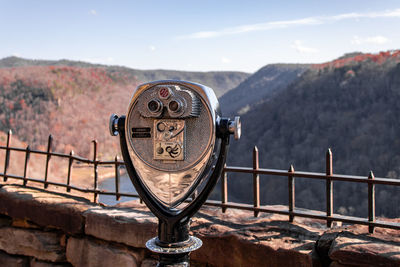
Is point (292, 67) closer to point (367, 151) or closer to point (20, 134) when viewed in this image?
point (367, 151)

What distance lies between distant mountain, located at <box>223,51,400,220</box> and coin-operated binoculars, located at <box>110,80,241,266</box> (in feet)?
67.4

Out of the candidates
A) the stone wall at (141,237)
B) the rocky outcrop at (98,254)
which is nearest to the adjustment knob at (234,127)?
the stone wall at (141,237)

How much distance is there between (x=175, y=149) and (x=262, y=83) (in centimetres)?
5992

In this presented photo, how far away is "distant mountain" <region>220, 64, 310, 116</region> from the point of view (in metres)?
55.3

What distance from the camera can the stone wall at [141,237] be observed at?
2.24 m

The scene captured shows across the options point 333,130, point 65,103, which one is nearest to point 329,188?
point 333,130

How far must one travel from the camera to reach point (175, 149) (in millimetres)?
1747

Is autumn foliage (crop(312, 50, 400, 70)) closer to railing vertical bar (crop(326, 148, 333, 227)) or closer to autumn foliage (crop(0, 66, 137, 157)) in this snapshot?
autumn foliage (crop(0, 66, 137, 157))

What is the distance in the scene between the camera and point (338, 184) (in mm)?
23031

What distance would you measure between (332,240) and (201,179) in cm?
100

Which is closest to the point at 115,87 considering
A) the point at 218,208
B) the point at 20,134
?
the point at 20,134

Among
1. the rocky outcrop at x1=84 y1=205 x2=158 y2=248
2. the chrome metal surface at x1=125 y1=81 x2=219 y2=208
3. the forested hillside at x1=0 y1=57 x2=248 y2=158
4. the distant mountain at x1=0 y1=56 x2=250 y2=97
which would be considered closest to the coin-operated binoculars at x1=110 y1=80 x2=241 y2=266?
the chrome metal surface at x1=125 y1=81 x2=219 y2=208

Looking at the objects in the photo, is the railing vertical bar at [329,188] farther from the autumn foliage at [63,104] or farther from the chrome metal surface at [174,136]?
the autumn foliage at [63,104]

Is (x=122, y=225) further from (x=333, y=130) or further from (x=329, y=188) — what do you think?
(x=333, y=130)
